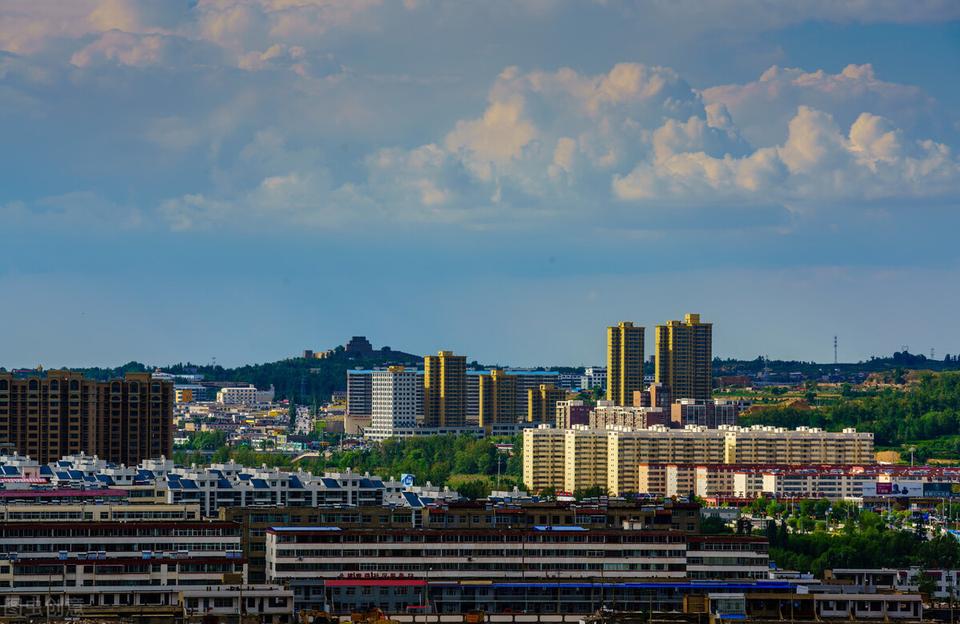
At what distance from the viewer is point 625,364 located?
19638cm

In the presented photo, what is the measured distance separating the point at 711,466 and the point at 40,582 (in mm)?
78330

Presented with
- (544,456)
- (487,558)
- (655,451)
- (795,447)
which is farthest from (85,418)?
(487,558)

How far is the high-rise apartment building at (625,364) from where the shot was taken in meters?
195

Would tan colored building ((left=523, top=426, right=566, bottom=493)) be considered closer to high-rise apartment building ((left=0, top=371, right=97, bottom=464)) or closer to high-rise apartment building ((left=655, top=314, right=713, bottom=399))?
high-rise apartment building ((left=0, top=371, right=97, bottom=464))

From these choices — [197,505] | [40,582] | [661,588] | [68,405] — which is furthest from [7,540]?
[68,405]

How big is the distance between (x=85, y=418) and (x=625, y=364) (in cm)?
7965

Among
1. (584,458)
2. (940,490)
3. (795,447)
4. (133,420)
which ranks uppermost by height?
(133,420)

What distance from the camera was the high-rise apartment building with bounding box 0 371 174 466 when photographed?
399 feet

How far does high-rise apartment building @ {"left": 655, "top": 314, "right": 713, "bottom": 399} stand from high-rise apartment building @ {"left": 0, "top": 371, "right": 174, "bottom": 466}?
73.1 metres

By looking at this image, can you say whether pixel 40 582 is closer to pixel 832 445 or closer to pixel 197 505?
pixel 197 505

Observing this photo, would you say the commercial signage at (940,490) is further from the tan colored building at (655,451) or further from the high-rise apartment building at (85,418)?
the high-rise apartment building at (85,418)

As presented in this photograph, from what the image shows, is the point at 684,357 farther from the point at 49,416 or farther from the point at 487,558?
the point at 487,558

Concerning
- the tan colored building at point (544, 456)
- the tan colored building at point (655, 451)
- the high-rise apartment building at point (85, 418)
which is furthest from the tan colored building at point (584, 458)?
the high-rise apartment building at point (85, 418)

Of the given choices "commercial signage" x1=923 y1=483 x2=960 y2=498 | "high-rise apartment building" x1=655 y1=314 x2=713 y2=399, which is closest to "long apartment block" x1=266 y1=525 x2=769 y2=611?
"commercial signage" x1=923 y1=483 x2=960 y2=498
